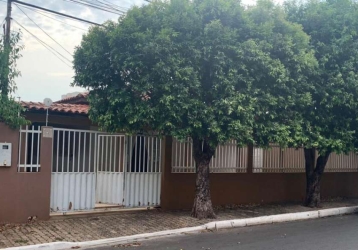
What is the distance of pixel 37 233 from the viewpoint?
826 centimetres

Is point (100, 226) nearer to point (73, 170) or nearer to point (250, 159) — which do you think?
point (73, 170)

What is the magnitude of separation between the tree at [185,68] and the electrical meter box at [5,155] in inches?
78.2

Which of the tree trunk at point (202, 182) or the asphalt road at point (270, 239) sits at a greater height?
the tree trunk at point (202, 182)

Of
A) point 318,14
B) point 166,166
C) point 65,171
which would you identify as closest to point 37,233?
point 65,171

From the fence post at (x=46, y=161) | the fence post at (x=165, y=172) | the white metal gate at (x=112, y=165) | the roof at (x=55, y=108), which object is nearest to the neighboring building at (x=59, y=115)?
the roof at (x=55, y=108)

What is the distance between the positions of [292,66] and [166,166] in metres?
3.94

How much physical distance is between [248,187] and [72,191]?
223 inches

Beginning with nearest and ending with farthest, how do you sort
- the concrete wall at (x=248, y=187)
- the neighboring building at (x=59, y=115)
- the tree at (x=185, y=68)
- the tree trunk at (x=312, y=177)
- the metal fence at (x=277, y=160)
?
the tree at (x=185, y=68) < the neighboring building at (x=59, y=115) < the concrete wall at (x=248, y=187) < the tree trunk at (x=312, y=177) < the metal fence at (x=277, y=160)

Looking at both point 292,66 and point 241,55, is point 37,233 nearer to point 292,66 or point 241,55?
point 241,55

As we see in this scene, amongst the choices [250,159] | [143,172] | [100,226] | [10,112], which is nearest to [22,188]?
[10,112]

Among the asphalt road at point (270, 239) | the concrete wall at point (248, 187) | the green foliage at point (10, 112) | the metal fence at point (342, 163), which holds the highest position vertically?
the green foliage at point (10, 112)

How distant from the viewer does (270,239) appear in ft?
29.1

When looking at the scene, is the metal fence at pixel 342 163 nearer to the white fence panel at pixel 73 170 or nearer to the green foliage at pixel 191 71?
the green foliage at pixel 191 71

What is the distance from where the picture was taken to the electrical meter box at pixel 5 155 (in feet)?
27.8
